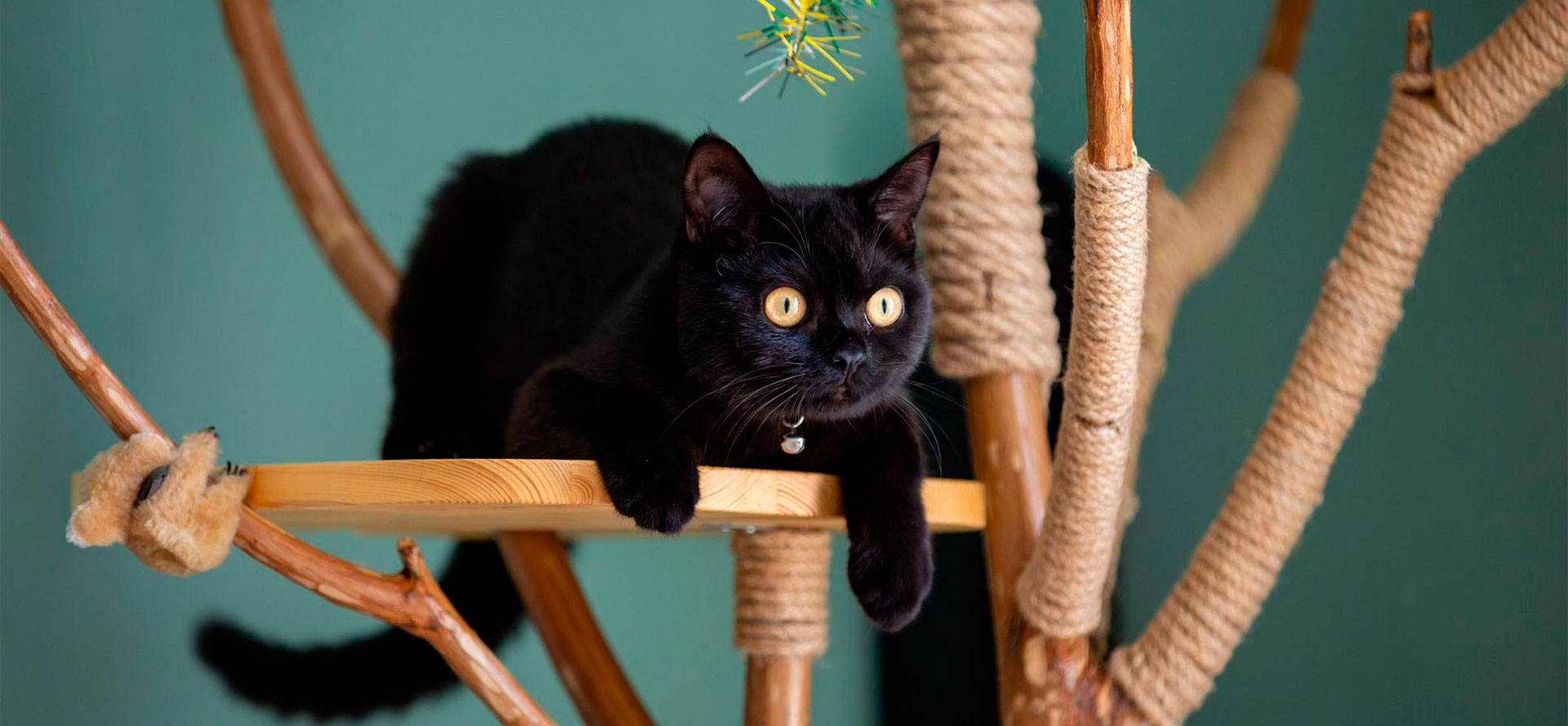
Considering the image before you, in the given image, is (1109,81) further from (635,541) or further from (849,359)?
(635,541)

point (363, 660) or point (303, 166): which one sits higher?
point (303, 166)

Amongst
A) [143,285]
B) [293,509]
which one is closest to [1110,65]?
[293,509]

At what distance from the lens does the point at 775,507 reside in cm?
88

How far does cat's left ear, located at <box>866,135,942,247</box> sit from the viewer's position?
96cm

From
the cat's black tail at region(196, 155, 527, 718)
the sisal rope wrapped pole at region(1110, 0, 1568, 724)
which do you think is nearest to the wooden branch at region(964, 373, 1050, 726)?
the sisal rope wrapped pole at region(1110, 0, 1568, 724)

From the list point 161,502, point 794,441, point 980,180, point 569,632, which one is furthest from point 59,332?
point 980,180

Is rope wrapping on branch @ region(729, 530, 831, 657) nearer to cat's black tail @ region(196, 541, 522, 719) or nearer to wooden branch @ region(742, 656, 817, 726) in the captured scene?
wooden branch @ region(742, 656, 817, 726)

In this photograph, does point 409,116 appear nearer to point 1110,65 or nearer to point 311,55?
point 311,55

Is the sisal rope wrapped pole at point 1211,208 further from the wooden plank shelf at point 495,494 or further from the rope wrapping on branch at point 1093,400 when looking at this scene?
the wooden plank shelf at point 495,494

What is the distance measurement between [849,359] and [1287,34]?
3.04ft

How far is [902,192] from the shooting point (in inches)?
38.6

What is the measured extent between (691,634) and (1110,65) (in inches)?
54.8

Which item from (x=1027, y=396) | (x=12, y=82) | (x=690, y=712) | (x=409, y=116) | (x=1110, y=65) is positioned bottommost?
(x=690, y=712)

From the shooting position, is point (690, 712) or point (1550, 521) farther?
point (690, 712)
